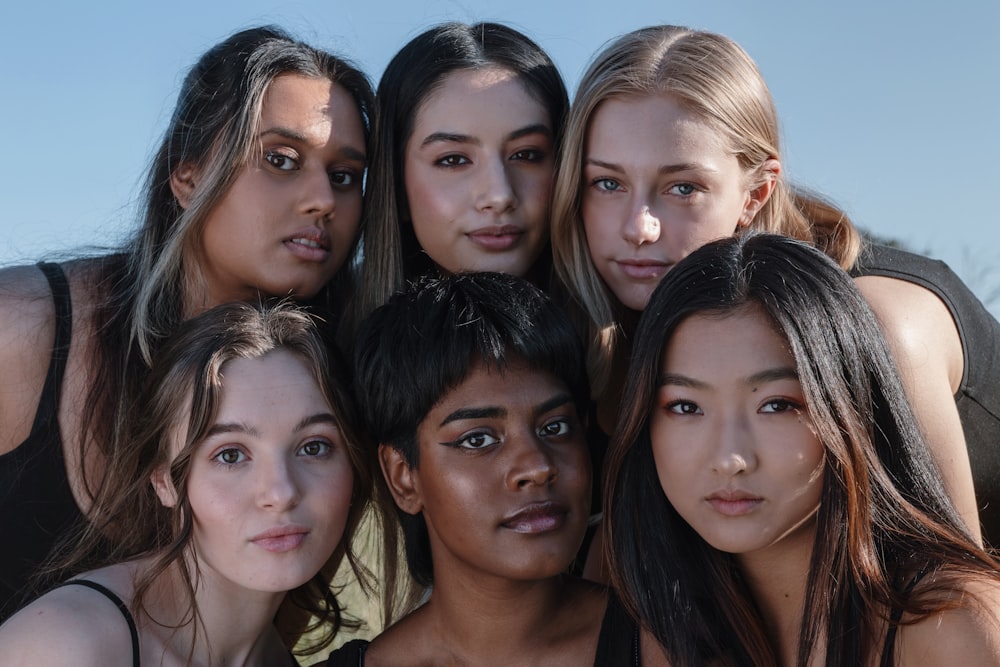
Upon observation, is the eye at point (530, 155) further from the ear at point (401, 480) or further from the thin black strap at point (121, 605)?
the thin black strap at point (121, 605)

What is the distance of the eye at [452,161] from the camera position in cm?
443

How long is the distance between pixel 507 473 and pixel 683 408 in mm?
550

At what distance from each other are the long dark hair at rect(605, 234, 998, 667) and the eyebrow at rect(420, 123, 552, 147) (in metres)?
1.23

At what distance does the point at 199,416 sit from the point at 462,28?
190 centimetres

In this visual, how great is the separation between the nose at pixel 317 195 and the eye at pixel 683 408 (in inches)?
64.2

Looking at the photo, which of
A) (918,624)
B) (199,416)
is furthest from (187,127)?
(918,624)

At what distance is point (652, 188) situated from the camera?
4133 mm

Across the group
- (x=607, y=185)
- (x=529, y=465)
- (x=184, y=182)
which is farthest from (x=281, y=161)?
(x=529, y=465)

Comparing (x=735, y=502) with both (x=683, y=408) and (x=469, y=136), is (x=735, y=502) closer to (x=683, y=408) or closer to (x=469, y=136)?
(x=683, y=408)

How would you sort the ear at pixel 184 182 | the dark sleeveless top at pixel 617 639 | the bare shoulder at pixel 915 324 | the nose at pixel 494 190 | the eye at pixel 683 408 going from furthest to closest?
the ear at pixel 184 182 < the nose at pixel 494 190 < the bare shoulder at pixel 915 324 < the dark sleeveless top at pixel 617 639 < the eye at pixel 683 408

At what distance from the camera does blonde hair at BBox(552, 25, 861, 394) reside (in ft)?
13.7

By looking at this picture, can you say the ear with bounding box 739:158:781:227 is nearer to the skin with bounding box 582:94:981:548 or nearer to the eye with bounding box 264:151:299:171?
the skin with bounding box 582:94:981:548

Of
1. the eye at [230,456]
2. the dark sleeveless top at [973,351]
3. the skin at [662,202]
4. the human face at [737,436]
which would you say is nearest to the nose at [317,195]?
the skin at [662,202]

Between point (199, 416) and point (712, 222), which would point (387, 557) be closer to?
point (199, 416)
